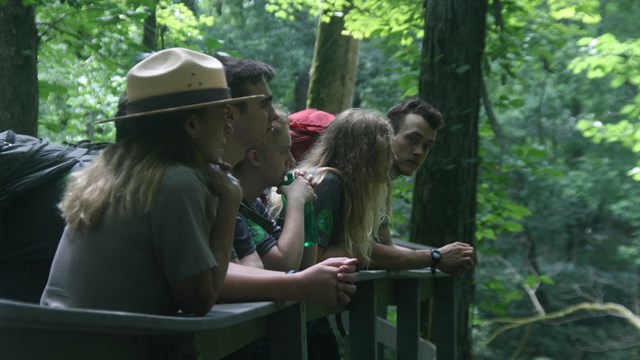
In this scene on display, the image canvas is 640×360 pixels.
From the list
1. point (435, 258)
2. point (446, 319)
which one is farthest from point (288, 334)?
point (446, 319)

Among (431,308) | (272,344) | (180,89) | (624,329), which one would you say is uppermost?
(180,89)

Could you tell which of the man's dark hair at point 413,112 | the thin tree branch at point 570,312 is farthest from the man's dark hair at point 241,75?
the thin tree branch at point 570,312

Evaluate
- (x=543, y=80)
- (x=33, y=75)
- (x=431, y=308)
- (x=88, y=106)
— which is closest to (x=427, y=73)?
(x=431, y=308)

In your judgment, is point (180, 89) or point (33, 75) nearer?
point (180, 89)

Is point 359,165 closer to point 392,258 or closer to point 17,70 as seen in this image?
point 392,258

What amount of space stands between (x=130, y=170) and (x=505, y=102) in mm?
5904

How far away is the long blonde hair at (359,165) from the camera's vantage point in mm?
3604

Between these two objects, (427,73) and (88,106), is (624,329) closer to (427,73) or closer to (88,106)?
(88,106)

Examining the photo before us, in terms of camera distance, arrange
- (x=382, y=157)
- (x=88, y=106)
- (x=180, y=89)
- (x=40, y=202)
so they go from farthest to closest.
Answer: (x=88, y=106), (x=382, y=157), (x=40, y=202), (x=180, y=89)

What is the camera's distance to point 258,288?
7.64ft

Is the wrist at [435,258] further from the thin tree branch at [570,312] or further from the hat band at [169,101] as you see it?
the thin tree branch at [570,312]

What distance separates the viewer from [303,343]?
242 cm

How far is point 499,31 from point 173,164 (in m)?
5.89

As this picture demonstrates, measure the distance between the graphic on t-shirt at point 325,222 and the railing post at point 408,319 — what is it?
3.14ft
